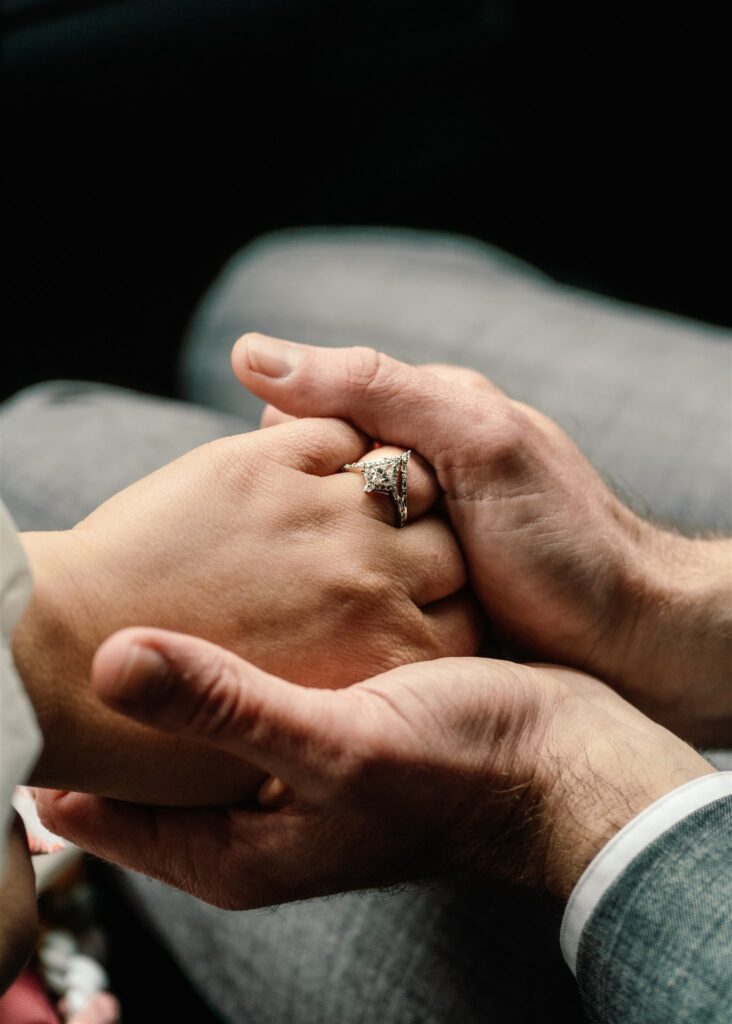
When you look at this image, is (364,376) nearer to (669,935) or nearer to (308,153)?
(669,935)

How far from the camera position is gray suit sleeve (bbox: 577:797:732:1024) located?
1.79 feet

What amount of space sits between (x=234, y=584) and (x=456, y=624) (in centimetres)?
20

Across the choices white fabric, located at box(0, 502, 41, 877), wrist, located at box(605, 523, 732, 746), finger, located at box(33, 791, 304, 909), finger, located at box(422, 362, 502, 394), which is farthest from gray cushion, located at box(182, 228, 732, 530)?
white fabric, located at box(0, 502, 41, 877)

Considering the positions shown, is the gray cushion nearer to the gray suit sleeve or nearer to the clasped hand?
the clasped hand

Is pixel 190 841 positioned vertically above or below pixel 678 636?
below

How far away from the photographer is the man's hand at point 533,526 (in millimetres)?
704

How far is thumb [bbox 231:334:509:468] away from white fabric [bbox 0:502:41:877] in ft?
0.89

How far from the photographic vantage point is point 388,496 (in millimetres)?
685

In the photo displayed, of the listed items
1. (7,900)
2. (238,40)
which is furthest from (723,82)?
(7,900)

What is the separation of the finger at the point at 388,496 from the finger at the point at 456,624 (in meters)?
0.08

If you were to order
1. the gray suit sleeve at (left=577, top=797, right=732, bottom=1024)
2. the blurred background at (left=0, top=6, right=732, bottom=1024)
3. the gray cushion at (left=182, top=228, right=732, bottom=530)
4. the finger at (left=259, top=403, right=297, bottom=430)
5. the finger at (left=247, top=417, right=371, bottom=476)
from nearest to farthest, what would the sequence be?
the gray suit sleeve at (left=577, top=797, right=732, bottom=1024) < the finger at (left=247, top=417, right=371, bottom=476) < the finger at (left=259, top=403, right=297, bottom=430) < the gray cushion at (left=182, top=228, right=732, bottom=530) < the blurred background at (left=0, top=6, right=732, bottom=1024)

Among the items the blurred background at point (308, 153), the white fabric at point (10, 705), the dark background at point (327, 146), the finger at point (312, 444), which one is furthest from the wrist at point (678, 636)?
the dark background at point (327, 146)

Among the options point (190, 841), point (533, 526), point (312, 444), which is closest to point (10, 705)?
point (190, 841)

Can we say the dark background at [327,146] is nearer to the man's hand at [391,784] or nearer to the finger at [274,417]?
the finger at [274,417]
